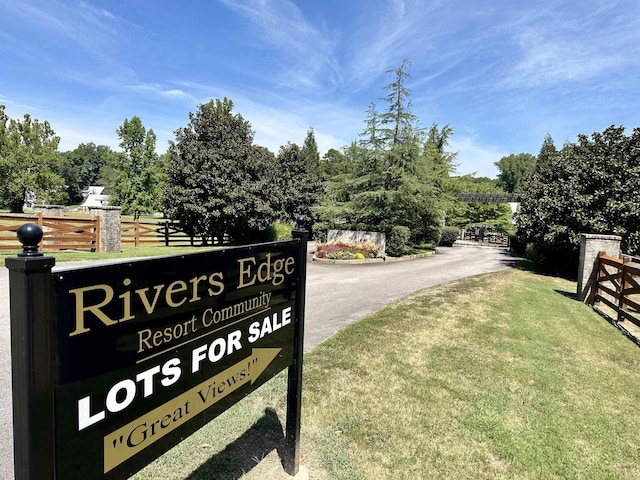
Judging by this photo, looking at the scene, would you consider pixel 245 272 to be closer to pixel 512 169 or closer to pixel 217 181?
pixel 217 181

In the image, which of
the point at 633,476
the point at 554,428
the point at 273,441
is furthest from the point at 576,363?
the point at 273,441

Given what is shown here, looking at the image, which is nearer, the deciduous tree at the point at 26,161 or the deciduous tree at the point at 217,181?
the deciduous tree at the point at 217,181

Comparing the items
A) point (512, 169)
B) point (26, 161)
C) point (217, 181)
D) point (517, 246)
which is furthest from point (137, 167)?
point (512, 169)

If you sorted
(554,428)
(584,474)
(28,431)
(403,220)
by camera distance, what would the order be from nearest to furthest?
(28,431) → (584,474) → (554,428) → (403,220)

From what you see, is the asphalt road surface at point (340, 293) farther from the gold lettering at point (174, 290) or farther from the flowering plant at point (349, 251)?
the gold lettering at point (174, 290)

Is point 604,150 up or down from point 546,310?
up

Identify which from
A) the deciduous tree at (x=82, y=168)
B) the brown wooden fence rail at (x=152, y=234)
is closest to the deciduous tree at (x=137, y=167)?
the brown wooden fence rail at (x=152, y=234)

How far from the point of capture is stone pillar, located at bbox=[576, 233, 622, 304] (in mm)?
8688

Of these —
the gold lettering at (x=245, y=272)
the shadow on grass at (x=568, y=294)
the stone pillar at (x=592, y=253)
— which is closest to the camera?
the gold lettering at (x=245, y=272)

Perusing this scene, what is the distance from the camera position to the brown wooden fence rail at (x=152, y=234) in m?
17.1

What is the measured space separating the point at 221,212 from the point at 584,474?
16.9 metres

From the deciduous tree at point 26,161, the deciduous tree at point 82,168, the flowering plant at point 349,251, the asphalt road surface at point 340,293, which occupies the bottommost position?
the asphalt road surface at point 340,293

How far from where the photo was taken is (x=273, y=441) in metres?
2.92

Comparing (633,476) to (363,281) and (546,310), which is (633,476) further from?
(363,281)
